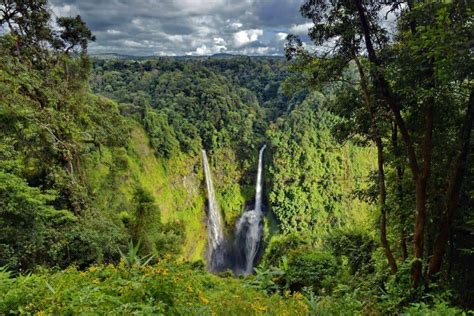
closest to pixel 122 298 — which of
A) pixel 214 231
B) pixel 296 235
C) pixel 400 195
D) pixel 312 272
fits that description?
pixel 400 195

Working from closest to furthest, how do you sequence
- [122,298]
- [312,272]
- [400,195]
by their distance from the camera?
→ [122,298]
[400,195]
[312,272]

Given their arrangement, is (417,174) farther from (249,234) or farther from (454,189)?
(249,234)

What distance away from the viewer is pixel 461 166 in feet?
16.0

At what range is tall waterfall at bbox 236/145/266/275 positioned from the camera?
42.8 metres

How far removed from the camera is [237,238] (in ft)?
146

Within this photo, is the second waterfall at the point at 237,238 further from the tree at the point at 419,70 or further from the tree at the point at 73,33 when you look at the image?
the tree at the point at 419,70

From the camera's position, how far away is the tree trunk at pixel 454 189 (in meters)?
4.79

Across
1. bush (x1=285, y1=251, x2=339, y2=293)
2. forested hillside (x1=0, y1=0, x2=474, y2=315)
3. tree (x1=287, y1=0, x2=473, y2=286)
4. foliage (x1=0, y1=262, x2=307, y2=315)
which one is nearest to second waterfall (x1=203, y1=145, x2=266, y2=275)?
forested hillside (x1=0, y1=0, x2=474, y2=315)

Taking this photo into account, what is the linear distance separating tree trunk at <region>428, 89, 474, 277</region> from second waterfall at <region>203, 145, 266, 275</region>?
36.6 meters

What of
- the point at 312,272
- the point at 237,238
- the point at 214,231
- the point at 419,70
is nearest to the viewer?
the point at 419,70

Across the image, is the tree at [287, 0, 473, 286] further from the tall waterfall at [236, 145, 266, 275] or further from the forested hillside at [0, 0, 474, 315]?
the tall waterfall at [236, 145, 266, 275]

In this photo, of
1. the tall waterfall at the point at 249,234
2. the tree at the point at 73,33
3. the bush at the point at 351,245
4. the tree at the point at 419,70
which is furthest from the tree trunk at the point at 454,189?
the tall waterfall at the point at 249,234

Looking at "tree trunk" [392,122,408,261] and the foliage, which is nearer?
the foliage

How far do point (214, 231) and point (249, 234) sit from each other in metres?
5.04
